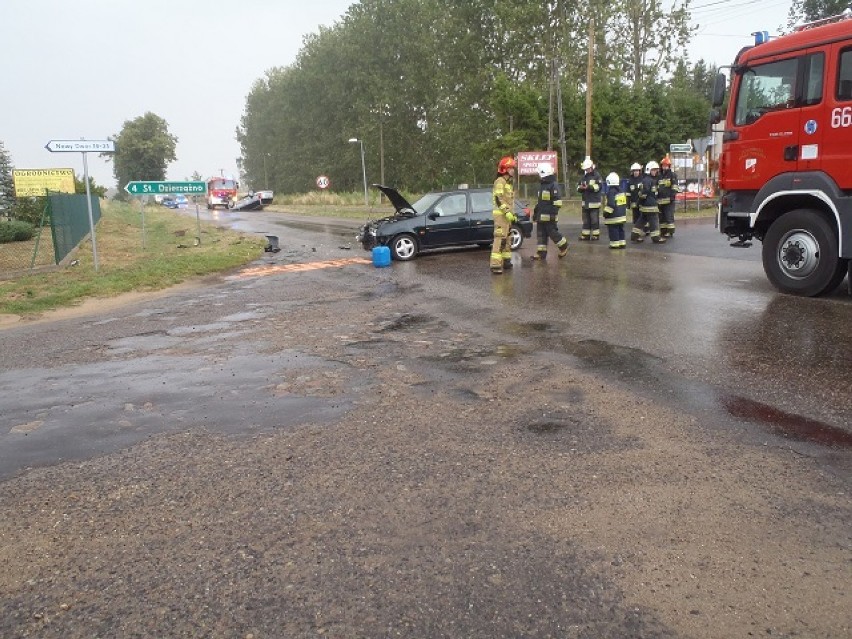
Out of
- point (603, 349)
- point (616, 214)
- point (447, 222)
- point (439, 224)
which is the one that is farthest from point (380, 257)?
point (603, 349)

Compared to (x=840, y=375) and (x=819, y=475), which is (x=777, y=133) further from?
(x=819, y=475)

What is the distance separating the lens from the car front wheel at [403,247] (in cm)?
1496

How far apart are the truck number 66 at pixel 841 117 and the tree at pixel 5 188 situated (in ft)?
88.1

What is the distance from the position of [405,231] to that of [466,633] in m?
12.9

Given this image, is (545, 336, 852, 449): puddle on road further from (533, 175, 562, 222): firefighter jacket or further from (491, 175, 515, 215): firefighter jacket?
(533, 175, 562, 222): firefighter jacket

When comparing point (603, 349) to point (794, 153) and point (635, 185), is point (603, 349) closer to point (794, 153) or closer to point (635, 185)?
point (794, 153)

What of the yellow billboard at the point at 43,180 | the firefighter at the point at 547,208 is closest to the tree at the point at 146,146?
the yellow billboard at the point at 43,180

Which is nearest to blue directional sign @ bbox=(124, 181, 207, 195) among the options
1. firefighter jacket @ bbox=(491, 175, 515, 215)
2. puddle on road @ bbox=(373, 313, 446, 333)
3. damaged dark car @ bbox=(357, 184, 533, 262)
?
damaged dark car @ bbox=(357, 184, 533, 262)

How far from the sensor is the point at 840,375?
5297mm

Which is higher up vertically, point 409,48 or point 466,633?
point 409,48

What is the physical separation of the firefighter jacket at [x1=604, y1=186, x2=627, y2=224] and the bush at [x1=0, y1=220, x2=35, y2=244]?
18.5 m

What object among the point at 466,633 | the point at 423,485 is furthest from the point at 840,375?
the point at 466,633

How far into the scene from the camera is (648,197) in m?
16.6

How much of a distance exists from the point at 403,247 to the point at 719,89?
25.0 feet
